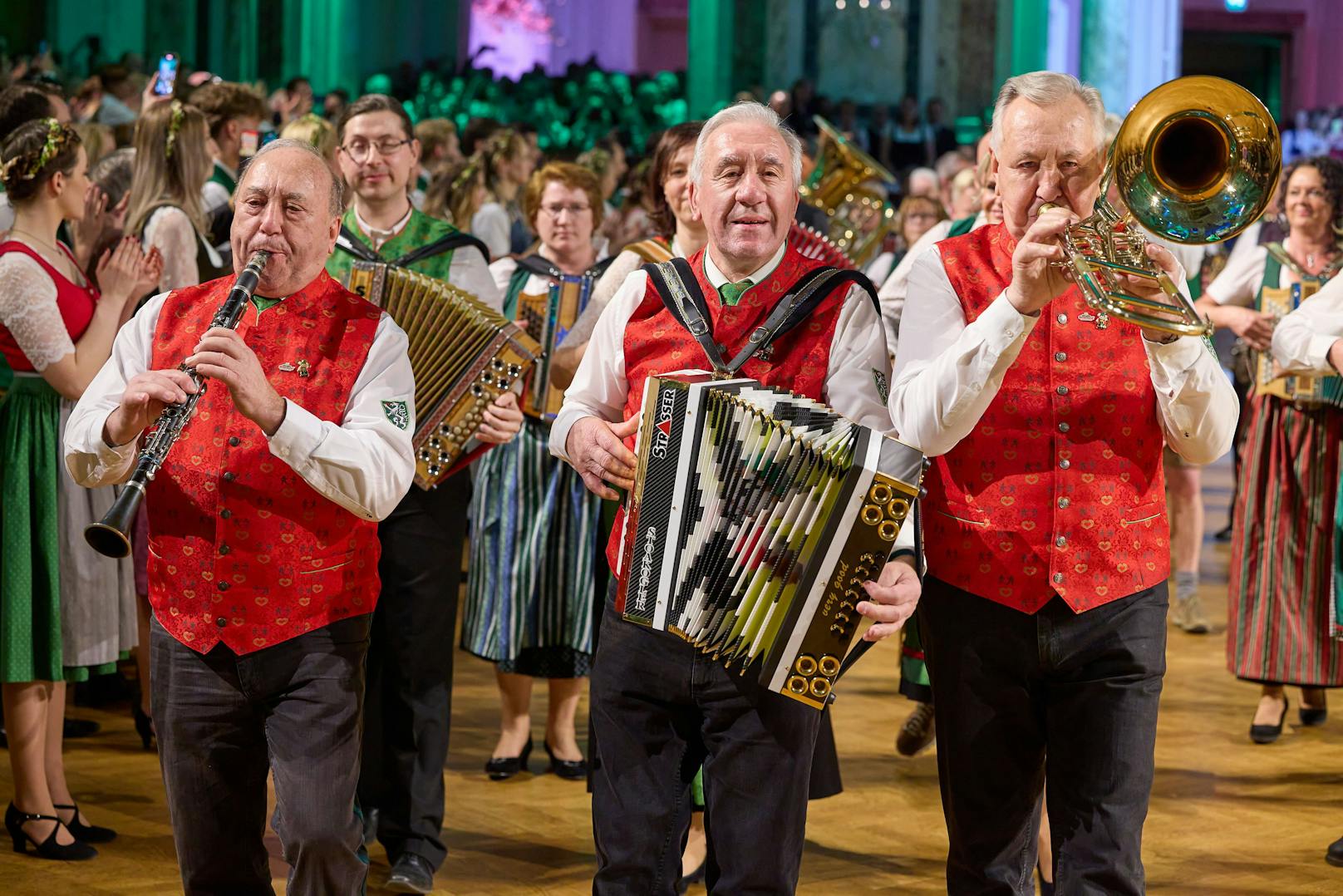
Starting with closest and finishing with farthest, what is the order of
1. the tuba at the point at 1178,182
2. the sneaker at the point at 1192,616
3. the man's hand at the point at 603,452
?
the tuba at the point at 1178,182, the man's hand at the point at 603,452, the sneaker at the point at 1192,616

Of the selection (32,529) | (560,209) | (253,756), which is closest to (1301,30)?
(560,209)

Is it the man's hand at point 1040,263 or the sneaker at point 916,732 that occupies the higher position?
the man's hand at point 1040,263

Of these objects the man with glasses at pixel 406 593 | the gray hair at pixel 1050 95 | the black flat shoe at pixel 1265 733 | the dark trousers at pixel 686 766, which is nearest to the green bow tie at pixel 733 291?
the gray hair at pixel 1050 95

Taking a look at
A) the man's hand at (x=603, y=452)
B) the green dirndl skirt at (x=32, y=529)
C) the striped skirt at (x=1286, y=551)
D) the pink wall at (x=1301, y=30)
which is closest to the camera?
the man's hand at (x=603, y=452)

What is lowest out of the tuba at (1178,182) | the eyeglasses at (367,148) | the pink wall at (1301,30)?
the tuba at (1178,182)

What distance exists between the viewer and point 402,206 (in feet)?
13.6

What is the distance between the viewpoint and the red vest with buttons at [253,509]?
2.84 m

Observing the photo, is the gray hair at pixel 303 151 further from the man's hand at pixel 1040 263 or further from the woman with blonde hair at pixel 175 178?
the woman with blonde hair at pixel 175 178

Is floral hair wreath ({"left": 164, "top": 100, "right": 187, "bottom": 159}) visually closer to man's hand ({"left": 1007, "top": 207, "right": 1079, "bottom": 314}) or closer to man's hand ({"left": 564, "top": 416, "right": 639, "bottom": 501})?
man's hand ({"left": 564, "top": 416, "right": 639, "bottom": 501})

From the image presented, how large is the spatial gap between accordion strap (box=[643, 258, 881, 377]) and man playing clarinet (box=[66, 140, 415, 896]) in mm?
A: 551

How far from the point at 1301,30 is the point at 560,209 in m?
24.8

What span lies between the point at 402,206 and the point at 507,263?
2.89 ft

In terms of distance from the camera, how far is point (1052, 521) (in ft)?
8.90

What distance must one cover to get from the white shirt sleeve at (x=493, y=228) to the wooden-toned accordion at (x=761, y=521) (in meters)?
5.59
